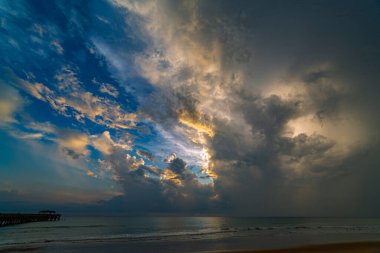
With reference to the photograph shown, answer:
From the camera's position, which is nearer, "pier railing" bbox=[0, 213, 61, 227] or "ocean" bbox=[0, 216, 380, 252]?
"ocean" bbox=[0, 216, 380, 252]

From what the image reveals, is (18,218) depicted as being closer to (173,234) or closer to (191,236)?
(173,234)

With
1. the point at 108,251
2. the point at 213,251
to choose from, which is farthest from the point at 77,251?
the point at 213,251

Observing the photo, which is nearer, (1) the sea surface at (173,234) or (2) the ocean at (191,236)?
(2) the ocean at (191,236)

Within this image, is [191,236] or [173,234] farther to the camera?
[173,234]

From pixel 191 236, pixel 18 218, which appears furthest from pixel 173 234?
pixel 18 218

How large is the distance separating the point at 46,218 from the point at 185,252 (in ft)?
356

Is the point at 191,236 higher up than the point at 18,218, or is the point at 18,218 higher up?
the point at 18,218

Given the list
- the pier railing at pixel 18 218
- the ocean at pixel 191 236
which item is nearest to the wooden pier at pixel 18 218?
the pier railing at pixel 18 218

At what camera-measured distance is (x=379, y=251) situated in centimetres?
2255

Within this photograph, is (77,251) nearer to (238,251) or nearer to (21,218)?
(238,251)

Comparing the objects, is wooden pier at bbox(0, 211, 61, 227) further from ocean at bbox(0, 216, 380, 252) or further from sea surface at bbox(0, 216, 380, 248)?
ocean at bbox(0, 216, 380, 252)

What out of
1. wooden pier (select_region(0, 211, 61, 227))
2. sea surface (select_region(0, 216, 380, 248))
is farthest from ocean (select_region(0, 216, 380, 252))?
wooden pier (select_region(0, 211, 61, 227))

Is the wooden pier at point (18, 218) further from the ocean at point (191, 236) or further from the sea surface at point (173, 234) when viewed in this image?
the ocean at point (191, 236)

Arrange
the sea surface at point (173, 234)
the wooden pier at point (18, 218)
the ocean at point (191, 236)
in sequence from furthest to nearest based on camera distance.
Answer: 1. the wooden pier at point (18, 218)
2. the sea surface at point (173, 234)
3. the ocean at point (191, 236)
